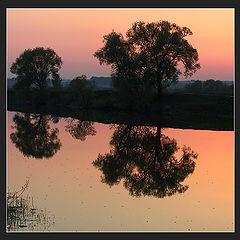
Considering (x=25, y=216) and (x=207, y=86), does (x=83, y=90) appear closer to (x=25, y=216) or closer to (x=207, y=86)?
(x=207, y=86)

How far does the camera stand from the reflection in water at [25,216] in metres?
15.3

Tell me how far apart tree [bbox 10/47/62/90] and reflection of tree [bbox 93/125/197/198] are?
8146 cm

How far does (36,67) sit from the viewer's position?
118375 mm

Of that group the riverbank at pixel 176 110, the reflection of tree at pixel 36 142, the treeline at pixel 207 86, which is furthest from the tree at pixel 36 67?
the reflection of tree at pixel 36 142

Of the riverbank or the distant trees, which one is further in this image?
the distant trees

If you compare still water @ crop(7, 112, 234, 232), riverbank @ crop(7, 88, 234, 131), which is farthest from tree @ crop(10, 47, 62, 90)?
still water @ crop(7, 112, 234, 232)

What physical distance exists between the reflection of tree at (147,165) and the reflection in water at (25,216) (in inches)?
215

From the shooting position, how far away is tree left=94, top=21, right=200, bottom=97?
76.4 metres

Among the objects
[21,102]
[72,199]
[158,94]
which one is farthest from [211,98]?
[21,102]

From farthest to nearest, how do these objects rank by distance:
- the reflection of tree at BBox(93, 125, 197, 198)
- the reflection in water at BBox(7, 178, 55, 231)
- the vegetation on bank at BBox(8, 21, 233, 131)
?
the vegetation on bank at BBox(8, 21, 233, 131) → the reflection of tree at BBox(93, 125, 197, 198) → the reflection in water at BBox(7, 178, 55, 231)

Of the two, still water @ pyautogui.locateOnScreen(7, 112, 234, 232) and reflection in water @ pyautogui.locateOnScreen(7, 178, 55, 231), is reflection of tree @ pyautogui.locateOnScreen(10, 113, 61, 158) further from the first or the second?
reflection in water @ pyautogui.locateOnScreen(7, 178, 55, 231)

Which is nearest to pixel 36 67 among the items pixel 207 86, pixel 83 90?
pixel 83 90

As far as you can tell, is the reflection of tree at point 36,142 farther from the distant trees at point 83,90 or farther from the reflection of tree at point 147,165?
the distant trees at point 83,90

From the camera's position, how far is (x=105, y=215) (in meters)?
16.8
